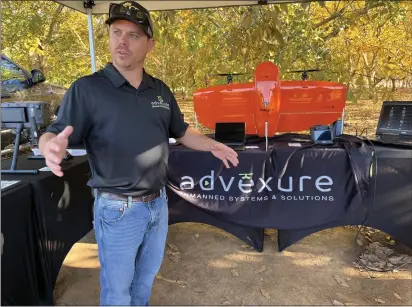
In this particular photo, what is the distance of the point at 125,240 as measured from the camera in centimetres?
150

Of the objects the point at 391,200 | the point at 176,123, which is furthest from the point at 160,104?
the point at 391,200

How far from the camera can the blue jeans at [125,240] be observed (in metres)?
1.47

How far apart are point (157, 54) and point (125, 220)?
7002mm

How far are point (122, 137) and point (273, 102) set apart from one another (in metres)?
1.50

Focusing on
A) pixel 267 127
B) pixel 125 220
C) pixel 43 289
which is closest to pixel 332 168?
pixel 267 127

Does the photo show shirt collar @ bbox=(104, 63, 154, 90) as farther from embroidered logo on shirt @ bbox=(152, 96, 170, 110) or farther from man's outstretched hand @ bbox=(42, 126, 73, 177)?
man's outstretched hand @ bbox=(42, 126, 73, 177)

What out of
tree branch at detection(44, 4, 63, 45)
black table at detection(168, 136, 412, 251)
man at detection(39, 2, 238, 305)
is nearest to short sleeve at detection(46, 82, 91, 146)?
man at detection(39, 2, 238, 305)

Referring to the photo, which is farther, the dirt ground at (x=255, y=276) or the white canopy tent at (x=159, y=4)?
the white canopy tent at (x=159, y=4)

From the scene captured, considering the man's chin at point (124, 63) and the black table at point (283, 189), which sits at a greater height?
the man's chin at point (124, 63)

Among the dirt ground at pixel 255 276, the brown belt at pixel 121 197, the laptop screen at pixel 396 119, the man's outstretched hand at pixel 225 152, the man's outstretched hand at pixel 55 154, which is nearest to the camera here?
the man's outstretched hand at pixel 55 154

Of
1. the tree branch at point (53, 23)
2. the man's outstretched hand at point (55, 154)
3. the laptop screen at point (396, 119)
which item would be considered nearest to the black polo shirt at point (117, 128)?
the man's outstretched hand at point (55, 154)

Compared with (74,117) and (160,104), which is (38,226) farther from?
(160,104)

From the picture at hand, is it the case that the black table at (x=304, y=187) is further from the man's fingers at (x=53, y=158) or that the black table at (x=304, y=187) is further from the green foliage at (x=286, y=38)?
the man's fingers at (x=53, y=158)

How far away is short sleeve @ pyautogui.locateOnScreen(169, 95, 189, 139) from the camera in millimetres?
1704
